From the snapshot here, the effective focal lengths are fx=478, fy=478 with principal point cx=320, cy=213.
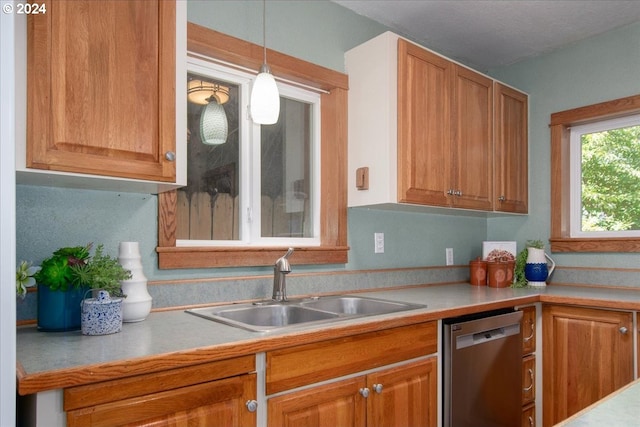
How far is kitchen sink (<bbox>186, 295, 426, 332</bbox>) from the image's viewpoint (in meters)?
1.96

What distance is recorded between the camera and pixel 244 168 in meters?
2.32

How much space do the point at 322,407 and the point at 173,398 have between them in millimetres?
545

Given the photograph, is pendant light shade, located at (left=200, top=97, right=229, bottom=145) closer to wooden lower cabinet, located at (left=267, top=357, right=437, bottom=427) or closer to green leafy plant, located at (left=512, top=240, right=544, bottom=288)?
wooden lower cabinet, located at (left=267, top=357, right=437, bottom=427)

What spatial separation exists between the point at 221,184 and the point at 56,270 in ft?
3.00

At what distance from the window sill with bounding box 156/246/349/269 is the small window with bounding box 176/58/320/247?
10 centimetres

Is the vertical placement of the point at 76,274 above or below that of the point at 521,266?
above

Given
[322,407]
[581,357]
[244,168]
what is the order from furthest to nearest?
[581,357] → [244,168] → [322,407]

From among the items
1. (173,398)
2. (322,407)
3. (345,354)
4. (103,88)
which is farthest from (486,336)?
(103,88)

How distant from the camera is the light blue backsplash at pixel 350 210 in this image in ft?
5.63

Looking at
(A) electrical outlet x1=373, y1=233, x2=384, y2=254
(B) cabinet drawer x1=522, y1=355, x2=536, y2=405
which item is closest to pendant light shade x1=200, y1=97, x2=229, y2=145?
(A) electrical outlet x1=373, y1=233, x2=384, y2=254

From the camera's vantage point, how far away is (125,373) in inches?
45.6

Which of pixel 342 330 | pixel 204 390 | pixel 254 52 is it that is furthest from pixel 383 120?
pixel 204 390

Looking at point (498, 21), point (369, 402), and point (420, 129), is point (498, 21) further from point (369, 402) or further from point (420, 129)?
point (369, 402)

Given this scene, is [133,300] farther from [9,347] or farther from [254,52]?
[254,52]
